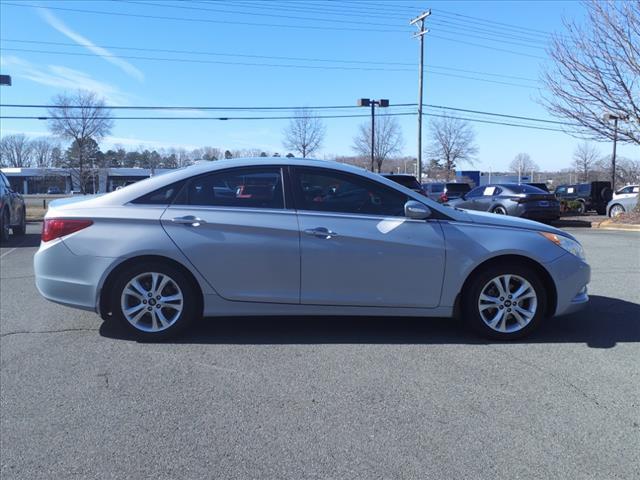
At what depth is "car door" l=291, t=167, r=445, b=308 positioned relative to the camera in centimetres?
484

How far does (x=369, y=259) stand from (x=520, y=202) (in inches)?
545

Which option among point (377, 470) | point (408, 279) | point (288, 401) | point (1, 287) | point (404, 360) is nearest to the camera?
point (377, 470)

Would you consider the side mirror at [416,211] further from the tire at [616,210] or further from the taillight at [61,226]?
the tire at [616,210]

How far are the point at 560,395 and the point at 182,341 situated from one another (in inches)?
124

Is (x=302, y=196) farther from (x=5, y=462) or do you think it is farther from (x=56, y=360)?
(x=5, y=462)

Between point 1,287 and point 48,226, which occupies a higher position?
point 48,226

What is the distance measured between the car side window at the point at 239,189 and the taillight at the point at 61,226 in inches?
34.1

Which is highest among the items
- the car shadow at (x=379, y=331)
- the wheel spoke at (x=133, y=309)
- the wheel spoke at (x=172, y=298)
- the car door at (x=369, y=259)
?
the car door at (x=369, y=259)

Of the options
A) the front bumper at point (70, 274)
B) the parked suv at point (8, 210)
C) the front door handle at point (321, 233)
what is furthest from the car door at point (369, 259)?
the parked suv at point (8, 210)

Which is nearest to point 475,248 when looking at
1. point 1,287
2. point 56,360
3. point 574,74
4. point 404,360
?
point 404,360

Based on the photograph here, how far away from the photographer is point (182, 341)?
5023 mm

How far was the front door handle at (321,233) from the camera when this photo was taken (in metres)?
4.84

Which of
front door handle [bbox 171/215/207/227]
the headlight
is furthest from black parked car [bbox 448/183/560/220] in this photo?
front door handle [bbox 171/215/207/227]

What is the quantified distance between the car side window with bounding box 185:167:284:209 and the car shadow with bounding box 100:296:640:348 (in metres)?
1.24
